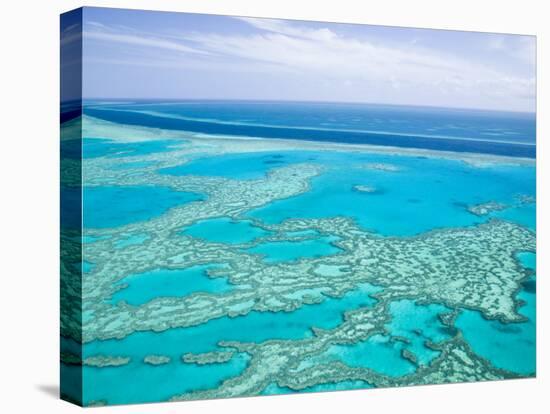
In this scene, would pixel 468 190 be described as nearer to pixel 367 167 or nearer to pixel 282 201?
pixel 367 167

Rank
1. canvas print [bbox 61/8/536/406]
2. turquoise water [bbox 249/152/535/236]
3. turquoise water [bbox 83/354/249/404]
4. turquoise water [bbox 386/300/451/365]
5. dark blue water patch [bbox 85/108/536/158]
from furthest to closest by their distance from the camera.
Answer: turquoise water [bbox 249/152/535/236]
turquoise water [bbox 386/300/451/365]
dark blue water patch [bbox 85/108/536/158]
canvas print [bbox 61/8/536/406]
turquoise water [bbox 83/354/249/404]

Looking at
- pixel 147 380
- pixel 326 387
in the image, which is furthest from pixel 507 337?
pixel 147 380

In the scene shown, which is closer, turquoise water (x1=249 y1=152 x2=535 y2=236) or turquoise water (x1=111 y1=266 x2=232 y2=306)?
turquoise water (x1=111 y1=266 x2=232 y2=306)

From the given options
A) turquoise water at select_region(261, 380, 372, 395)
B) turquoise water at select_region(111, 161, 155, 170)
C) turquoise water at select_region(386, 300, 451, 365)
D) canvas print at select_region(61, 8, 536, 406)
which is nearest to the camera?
canvas print at select_region(61, 8, 536, 406)

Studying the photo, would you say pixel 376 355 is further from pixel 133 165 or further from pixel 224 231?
pixel 133 165

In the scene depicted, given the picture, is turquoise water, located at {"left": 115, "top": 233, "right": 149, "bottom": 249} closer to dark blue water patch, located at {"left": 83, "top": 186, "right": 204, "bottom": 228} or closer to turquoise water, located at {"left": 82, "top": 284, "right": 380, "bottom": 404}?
dark blue water patch, located at {"left": 83, "top": 186, "right": 204, "bottom": 228}

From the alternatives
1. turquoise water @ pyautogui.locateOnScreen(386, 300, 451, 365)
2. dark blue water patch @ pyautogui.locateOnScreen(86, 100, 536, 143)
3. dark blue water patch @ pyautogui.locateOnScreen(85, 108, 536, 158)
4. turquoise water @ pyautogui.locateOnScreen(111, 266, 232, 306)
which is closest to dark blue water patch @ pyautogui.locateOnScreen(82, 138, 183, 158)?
dark blue water patch @ pyautogui.locateOnScreen(85, 108, 536, 158)

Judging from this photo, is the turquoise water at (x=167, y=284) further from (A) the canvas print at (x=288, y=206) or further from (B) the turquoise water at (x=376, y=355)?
(B) the turquoise water at (x=376, y=355)
